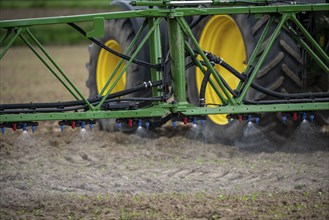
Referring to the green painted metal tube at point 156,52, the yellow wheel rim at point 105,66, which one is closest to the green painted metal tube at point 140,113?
the green painted metal tube at point 156,52

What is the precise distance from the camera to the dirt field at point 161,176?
19.5 ft

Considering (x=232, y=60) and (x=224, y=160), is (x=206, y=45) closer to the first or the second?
(x=232, y=60)

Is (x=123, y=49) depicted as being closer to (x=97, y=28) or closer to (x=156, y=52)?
(x=156, y=52)

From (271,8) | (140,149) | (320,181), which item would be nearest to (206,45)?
(140,149)

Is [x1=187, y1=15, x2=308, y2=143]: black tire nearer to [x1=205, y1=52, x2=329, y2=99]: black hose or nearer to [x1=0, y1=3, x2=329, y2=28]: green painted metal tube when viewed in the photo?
[x1=205, y1=52, x2=329, y2=99]: black hose

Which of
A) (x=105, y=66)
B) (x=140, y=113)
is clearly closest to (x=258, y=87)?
(x=140, y=113)

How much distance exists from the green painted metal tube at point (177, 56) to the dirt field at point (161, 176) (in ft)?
2.66

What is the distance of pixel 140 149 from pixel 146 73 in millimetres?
935

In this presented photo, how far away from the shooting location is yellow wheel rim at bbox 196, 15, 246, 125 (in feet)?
29.3

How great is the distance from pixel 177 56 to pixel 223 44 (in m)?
2.27

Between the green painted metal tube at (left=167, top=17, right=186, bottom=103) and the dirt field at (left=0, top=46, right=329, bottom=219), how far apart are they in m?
0.81

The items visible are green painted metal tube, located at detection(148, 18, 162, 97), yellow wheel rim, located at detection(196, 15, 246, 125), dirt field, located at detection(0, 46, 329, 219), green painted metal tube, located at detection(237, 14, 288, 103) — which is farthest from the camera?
yellow wheel rim, located at detection(196, 15, 246, 125)

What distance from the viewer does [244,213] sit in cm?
574

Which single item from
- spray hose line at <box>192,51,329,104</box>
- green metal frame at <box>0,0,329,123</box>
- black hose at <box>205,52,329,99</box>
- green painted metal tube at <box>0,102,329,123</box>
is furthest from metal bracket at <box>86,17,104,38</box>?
black hose at <box>205,52,329,99</box>
